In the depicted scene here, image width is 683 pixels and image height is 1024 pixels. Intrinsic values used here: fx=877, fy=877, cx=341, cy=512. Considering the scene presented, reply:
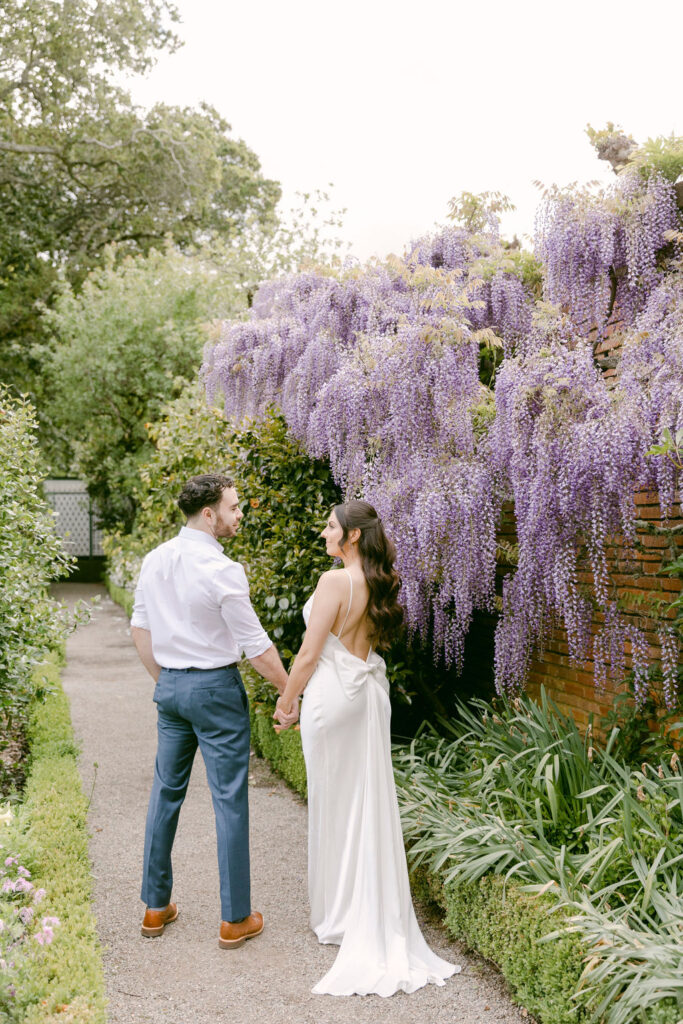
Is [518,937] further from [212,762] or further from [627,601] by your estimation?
[627,601]

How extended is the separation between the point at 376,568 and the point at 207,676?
76cm

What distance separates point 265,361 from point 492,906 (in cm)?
363

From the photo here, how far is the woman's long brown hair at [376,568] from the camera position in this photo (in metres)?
3.41

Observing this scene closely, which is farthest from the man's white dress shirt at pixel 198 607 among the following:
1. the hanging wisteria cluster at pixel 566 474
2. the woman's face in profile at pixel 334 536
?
the hanging wisteria cluster at pixel 566 474

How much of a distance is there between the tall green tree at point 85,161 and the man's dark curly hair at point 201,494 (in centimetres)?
1258

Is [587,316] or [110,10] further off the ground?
[110,10]

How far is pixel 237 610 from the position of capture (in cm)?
320

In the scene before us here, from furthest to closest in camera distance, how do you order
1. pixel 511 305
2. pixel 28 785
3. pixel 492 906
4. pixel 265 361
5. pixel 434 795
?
pixel 265 361 < pixel 511 305 < pixel 28 785 < pixel 434 795 < pixel 492 906

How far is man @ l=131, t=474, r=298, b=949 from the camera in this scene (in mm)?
3230

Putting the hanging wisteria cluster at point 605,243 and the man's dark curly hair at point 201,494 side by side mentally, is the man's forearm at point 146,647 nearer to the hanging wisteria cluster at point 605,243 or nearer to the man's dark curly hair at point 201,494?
the man's dark curly hair at point 201,494

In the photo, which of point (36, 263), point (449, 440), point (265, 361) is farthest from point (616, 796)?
point (36, 263)

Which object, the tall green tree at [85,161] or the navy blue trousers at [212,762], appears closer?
the navy blue trousers at [212,762]

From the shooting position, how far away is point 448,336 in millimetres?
4453

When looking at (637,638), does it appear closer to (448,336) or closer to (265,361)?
(448,336)
